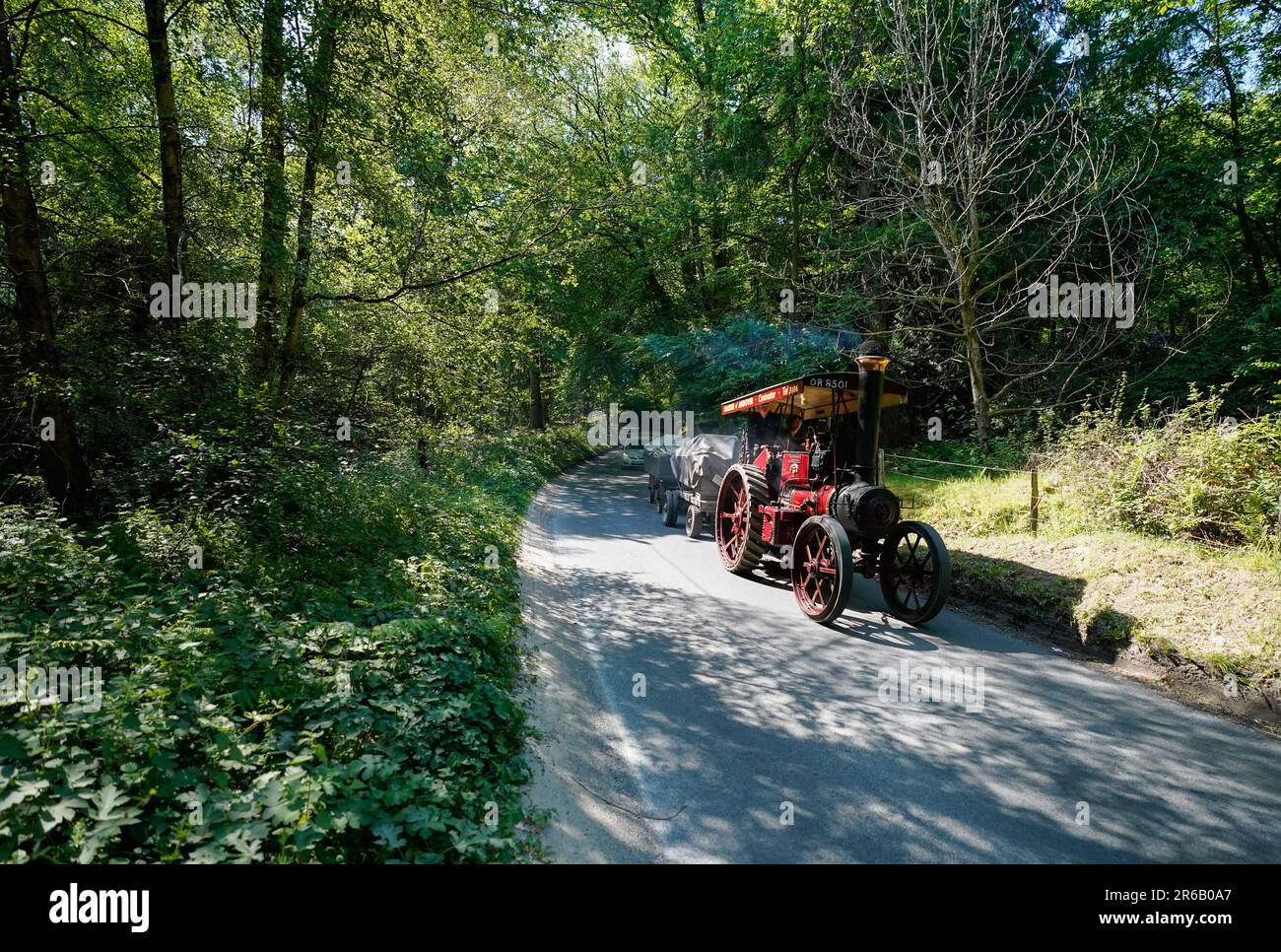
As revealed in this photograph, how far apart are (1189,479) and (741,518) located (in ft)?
16.7

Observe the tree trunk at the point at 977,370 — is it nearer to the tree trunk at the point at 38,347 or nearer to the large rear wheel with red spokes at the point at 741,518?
the large rear wheel with red spokes at the point at 741,518

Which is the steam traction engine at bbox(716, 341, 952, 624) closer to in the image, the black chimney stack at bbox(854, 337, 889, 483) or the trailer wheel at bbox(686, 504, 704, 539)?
the black chimney stack at bbox(854, 337, 889, 483)

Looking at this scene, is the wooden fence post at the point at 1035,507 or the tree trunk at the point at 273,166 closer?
the tree trunk at the point at 273,166

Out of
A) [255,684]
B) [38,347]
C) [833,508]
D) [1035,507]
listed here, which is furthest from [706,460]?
[38,347]

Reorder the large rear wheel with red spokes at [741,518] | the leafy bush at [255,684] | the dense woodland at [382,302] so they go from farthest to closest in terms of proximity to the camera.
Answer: the large rear wheel with red spokes at [741,518]
the dense woodland at [382,302]
the leafy bush at [255,684]

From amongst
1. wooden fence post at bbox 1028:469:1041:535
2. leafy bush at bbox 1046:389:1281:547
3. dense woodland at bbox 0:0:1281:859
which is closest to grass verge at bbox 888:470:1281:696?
wooden fence post at bbox 1028:469:1041:535

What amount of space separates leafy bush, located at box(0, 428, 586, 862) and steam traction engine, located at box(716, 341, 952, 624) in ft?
10.7

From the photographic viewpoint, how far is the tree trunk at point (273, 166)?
20.3 feet

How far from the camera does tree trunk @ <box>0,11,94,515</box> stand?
525 centimetres

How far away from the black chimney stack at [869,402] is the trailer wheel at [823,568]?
2.60 ft

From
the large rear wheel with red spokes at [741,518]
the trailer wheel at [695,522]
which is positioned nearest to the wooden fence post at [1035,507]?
the large rear wheel with red spokes at [741,518]

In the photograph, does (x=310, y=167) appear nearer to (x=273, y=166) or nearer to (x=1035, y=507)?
(x=273, y=166)

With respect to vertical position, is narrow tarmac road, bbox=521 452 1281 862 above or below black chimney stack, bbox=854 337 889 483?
below
